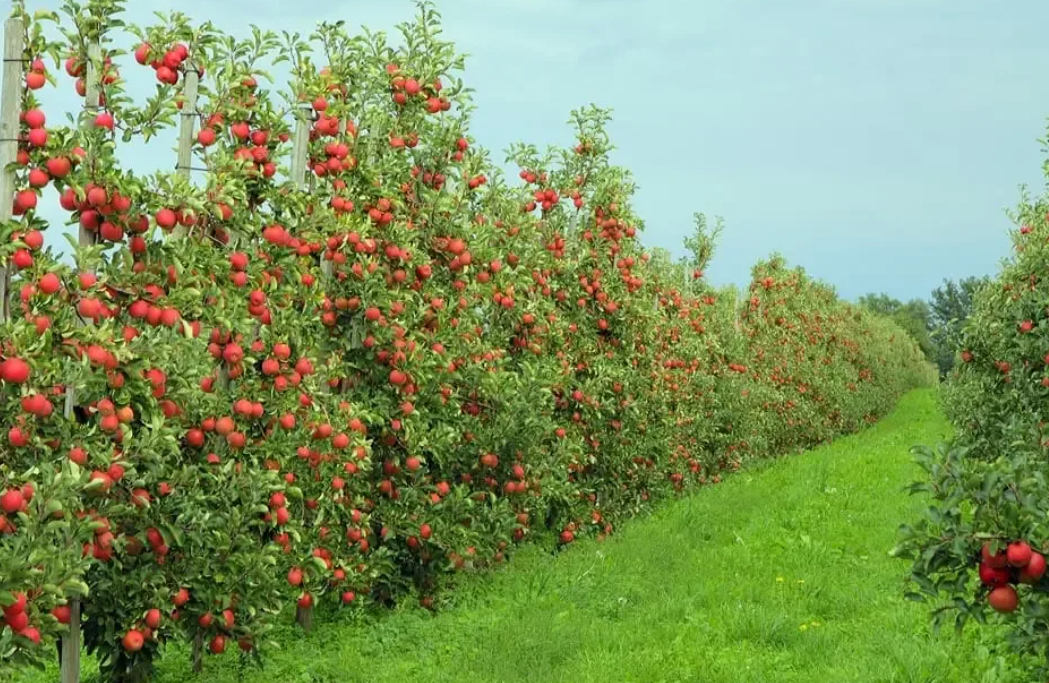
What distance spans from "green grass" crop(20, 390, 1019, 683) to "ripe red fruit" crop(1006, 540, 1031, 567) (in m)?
3.44

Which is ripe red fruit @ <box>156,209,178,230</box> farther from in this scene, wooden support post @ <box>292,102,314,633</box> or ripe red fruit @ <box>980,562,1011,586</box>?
ripe red fruit @ <box>980,562,1011,586</box>

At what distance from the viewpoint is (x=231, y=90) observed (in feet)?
26.8

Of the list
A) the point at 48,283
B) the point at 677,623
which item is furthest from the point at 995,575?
the point at 677,623

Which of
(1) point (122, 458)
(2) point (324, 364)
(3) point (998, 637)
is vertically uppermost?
(2) point (324, 364)

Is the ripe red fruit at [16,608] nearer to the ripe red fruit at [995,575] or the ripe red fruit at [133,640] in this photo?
Result: the ripe red fruit at [133,640]

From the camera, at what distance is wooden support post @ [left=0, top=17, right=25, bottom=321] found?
623 centimetres

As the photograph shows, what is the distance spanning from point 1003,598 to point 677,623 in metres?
5.37

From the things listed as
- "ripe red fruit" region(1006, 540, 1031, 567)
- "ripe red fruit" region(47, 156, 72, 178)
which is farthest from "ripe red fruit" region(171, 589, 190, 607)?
"ripe red fruit" region(1006, 540, 1031, 567)

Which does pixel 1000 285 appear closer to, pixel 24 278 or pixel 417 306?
pixel 417 306

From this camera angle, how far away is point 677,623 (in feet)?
31.7

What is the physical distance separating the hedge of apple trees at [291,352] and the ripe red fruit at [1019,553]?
442cm

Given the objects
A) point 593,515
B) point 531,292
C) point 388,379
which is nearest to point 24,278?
point 388,379

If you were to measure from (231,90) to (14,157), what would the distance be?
2092 mm

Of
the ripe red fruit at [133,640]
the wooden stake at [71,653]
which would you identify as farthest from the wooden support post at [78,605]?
the ripe red fruit at [133,640]
